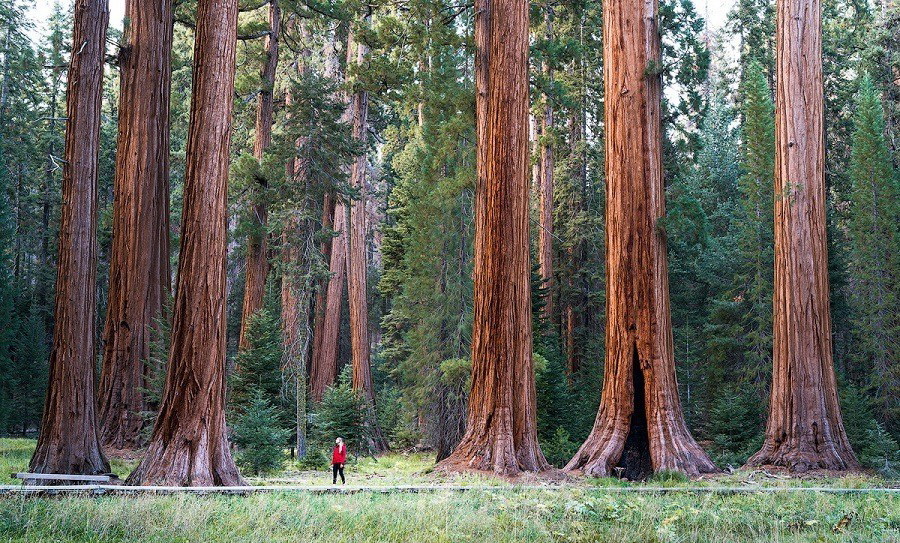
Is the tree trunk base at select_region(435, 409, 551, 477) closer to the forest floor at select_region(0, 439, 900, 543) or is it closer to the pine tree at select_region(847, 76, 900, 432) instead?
the forest floor at select_region(0, 439, 900, 543)

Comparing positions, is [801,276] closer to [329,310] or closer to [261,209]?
[261,209]

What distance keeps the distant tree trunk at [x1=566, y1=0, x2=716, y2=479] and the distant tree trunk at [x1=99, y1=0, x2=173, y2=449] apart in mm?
9023

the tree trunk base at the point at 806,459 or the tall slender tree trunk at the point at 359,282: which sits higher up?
the tall slender tree trunk at the point at 359,282

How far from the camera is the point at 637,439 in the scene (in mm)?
13273

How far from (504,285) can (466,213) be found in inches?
236

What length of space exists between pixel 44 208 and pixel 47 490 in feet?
135

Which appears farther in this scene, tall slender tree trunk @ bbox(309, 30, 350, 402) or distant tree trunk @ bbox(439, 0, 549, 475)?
tall slender tree trunk @ bbox(309, 30, 350, 402)

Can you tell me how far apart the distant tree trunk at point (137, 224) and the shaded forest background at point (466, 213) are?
0.71 m

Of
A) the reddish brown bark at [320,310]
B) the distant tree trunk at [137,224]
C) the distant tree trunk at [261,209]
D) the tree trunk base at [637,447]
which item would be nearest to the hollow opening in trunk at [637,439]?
the tree trunk base at [637,447]

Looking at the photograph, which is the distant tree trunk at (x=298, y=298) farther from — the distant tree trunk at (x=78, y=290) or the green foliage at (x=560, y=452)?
the distant tree trunk at (x=78, y=290)

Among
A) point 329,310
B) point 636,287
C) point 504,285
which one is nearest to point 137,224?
point 504,285

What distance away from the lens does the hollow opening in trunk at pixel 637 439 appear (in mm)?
13055

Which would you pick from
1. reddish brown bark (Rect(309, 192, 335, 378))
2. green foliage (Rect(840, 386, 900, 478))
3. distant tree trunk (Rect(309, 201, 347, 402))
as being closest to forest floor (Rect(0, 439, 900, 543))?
green foliage (Rect(840, 386, 900, 478))

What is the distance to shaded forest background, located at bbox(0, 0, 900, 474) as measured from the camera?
767 inches
